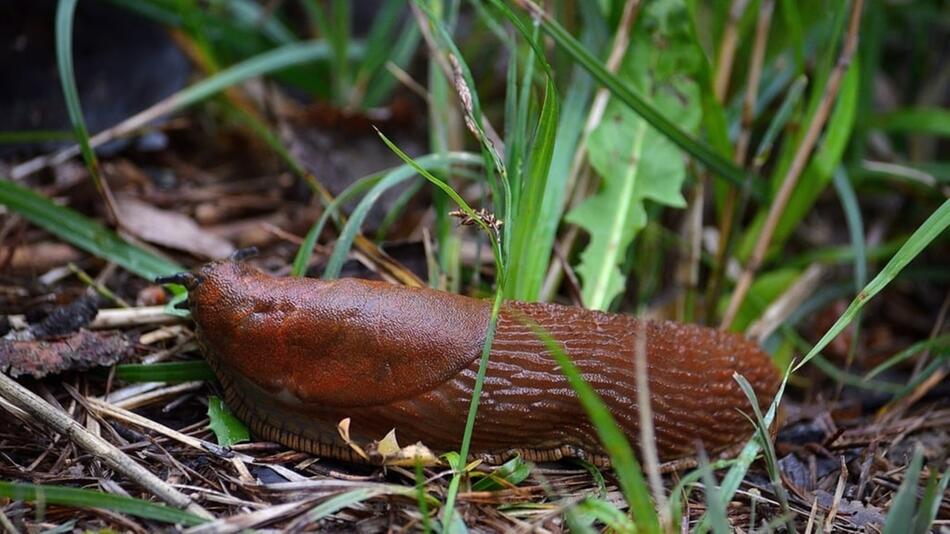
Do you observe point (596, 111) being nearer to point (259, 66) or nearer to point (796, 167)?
point (796, 167)

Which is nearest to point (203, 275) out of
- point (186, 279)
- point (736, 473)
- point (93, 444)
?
point (186, 279)

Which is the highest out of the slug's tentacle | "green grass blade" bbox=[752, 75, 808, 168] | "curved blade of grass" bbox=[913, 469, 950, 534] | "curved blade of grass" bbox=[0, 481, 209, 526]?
"green grass blade" bbox=[752, 75, 808, 168]

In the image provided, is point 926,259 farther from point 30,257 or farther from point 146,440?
point 30,257

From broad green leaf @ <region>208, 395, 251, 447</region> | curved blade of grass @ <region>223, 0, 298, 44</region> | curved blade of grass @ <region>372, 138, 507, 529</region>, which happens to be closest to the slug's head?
broad green leaf @ <region>208, 395, 251, 447</region>

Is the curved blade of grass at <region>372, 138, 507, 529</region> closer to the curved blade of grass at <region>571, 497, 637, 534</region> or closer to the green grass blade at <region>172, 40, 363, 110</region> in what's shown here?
the curved blade of grass at <region>571, 497, 637, 534</region>

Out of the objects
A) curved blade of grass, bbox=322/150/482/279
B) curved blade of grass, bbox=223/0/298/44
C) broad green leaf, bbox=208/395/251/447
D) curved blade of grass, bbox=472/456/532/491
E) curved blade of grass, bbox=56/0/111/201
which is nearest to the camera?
curved blade of grass, bbox=472/456/532/491
